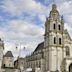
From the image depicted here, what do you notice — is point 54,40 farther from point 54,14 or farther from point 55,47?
point 54,14

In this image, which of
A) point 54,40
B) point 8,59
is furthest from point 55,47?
point 8,59

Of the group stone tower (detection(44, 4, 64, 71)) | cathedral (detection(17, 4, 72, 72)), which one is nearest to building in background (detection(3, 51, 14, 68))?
cathedral (detection(17, 4, 72, 72))

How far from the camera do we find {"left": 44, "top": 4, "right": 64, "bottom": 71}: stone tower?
78875mm

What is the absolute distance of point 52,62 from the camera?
7856 centimetres

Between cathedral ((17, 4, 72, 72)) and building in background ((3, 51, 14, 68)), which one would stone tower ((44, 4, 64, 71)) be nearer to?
cathedral ((17, 4, 72, 72))

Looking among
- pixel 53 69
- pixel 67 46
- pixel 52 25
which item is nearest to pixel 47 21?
pixel 52 25

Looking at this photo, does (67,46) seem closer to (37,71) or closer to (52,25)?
(52,25)

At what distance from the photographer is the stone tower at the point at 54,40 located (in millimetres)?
78875

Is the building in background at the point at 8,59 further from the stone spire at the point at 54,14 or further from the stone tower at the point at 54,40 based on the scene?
the stone spire at the point at 54,14

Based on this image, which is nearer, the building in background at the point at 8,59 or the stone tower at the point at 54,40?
the stone tower at the point at 54,40

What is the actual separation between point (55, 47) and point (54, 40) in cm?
274

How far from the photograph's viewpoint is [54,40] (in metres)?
81.5

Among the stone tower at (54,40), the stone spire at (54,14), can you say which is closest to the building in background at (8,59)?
the stone tower at (54,40)

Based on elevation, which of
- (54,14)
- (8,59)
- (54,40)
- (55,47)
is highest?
(54,14)
